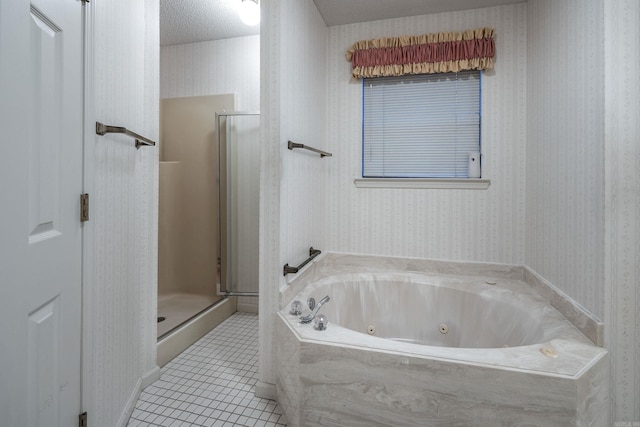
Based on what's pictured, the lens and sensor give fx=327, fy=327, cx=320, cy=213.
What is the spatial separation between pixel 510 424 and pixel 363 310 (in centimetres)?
112

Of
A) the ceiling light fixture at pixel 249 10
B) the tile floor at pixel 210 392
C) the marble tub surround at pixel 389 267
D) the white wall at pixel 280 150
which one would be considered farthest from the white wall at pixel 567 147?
the ceiling light fixture at pixel 249 10

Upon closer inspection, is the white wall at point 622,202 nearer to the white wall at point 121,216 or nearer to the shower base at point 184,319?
the white wall at point 121,216

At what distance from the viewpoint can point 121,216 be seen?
144cm

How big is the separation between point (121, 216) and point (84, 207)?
31 cm

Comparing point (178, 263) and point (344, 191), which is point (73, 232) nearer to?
point (344, 191)

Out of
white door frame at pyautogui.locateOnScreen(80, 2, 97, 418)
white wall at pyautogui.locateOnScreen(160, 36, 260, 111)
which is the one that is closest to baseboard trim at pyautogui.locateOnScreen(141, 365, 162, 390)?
white door frame at pyautogui.locateOnScreen(80, 2, 97, 418)

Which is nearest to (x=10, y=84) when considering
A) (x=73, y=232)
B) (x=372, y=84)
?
(x=73, y=232)

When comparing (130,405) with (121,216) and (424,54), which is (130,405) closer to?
(121,216)

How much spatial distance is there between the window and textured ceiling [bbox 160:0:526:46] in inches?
17.1

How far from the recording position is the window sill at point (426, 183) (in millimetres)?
2281

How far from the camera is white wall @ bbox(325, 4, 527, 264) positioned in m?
2.21

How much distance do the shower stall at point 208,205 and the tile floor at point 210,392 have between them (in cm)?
52

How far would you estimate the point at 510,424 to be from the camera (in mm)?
1147

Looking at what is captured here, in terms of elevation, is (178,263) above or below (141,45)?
below
